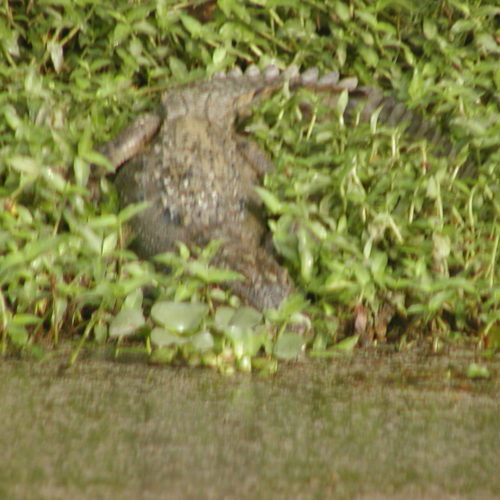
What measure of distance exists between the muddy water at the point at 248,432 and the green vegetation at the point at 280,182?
0.18m

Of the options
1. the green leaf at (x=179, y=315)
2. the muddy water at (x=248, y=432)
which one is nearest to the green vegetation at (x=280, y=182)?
the green leaf at (x=179, y=315)

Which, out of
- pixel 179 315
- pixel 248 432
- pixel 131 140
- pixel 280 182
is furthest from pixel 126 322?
pixel 131 140

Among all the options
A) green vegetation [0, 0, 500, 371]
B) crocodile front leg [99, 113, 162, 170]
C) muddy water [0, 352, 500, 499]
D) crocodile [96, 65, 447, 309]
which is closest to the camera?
muddy water [0, 352, 500, 499]

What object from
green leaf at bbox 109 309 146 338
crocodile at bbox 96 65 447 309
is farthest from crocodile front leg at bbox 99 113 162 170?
green leaf at bbox 109 309 146 338

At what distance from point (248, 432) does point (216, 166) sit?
1.70 metres

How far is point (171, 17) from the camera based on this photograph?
3.69m

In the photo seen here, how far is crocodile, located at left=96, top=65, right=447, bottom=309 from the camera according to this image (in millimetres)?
2855

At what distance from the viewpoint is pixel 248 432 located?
5.27 feet

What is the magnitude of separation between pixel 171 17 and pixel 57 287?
169 centimetres

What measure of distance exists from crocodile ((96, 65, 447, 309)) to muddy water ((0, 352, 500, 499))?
0.65m

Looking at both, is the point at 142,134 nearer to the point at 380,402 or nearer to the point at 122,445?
the point at 380,402

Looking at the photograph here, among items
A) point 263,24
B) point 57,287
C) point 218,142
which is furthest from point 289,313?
point 263,24

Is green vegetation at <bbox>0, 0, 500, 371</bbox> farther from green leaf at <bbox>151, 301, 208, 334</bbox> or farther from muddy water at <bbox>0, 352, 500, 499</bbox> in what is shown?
muddy water at <bbox>0, 352, 500, 499</bbox>

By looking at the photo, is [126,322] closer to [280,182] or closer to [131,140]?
[280,182]
